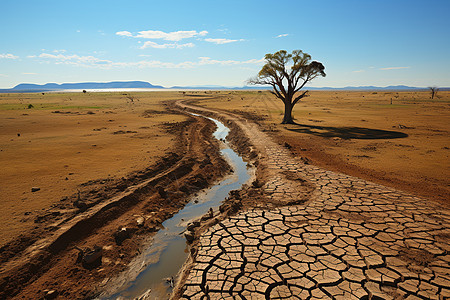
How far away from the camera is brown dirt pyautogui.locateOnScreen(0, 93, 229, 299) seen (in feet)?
14.8

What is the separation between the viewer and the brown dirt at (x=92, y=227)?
452 cm

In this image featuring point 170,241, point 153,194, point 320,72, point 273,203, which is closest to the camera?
point 170,241

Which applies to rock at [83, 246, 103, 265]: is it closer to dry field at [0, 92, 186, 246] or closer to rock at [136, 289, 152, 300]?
rock at [136, 289, 152, 300]

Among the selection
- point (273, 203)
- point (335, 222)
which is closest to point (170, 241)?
point (273, 203)

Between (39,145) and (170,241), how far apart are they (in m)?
11.8

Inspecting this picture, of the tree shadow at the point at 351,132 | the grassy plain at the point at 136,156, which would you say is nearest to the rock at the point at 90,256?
the grassy plain at the point at 136,156

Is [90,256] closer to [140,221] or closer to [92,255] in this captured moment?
[92,255]

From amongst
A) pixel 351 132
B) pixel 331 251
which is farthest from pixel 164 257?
pixel 351 132

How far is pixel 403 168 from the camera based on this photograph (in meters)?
9.70

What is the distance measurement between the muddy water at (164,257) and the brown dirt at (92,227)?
0.31 m

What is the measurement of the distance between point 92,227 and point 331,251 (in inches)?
232

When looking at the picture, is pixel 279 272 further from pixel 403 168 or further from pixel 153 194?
pixel 403 168

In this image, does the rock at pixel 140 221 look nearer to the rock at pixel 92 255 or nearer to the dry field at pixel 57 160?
the rock at pixel 92 255

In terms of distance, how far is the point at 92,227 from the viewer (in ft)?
20.2
